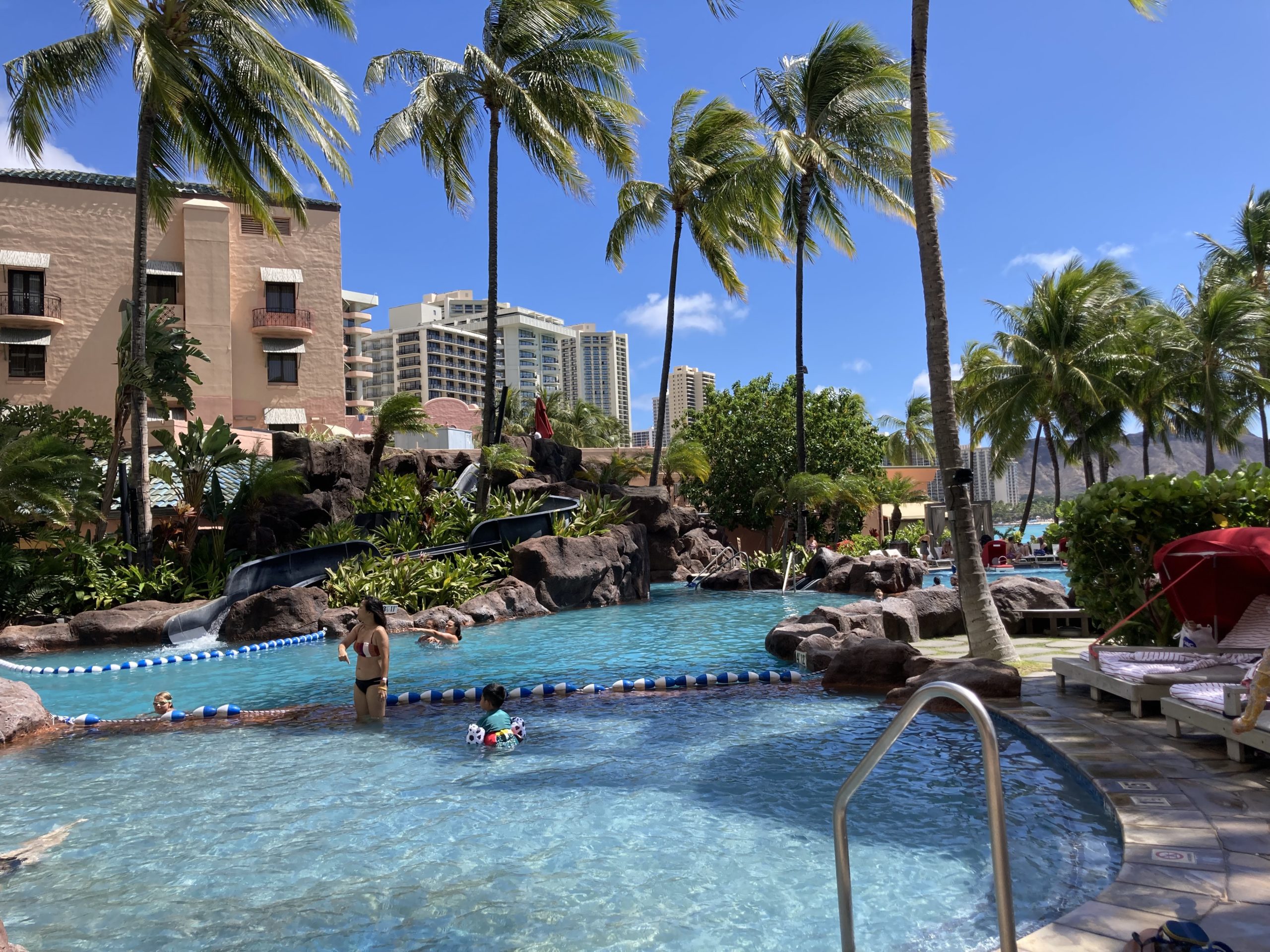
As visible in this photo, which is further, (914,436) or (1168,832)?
(914,436)

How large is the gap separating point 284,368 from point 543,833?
32469 millimetres

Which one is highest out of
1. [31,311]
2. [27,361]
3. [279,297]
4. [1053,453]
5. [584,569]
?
[279,297]

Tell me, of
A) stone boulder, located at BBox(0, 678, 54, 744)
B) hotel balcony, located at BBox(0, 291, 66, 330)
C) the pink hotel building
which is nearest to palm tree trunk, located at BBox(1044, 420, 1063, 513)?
the pink hotel building

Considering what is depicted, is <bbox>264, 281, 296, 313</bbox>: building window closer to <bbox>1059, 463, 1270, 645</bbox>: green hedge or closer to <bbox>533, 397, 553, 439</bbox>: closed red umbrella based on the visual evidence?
<bbox>533, 397, 553, 439</bbox>: closed red umbrella

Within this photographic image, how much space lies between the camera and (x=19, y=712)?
8695mm

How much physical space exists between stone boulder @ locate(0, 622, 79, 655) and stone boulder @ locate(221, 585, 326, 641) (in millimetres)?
2492

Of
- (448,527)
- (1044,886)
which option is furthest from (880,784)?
(448,527)

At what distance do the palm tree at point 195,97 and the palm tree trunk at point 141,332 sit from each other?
0.9 inches

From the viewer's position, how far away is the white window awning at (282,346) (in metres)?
33.9

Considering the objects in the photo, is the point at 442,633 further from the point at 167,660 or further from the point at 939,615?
the point at 939,615

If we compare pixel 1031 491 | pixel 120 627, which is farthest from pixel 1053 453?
pixel 120 627

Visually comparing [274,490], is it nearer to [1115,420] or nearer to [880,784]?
[880,784]

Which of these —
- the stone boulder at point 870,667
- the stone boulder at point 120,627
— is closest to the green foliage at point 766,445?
the stone boulder at point 120,627

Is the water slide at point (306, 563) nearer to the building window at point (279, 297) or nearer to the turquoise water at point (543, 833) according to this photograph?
the turquoise water at point (543, 833)
